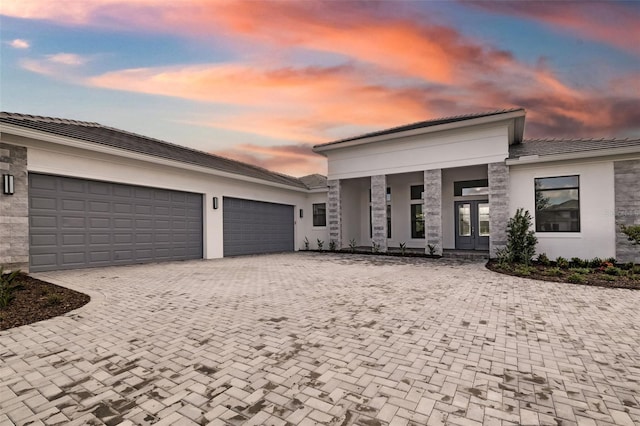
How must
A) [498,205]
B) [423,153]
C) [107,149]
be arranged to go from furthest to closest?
[423,153]
[498,205]
[107,149]

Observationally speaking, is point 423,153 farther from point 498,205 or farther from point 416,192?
point 498,205

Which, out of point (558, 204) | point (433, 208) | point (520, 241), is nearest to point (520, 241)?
point (520, 241)

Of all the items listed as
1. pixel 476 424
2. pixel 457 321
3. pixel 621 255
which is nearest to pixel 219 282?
pixel 457 321

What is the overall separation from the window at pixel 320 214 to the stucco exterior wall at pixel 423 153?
92.0 inches

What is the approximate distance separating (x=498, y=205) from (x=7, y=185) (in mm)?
14700

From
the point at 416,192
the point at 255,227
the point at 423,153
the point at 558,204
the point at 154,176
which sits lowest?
the point at 255,227

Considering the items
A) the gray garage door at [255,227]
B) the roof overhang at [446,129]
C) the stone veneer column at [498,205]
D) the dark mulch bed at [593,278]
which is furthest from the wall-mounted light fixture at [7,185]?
the stone veneer column at [498,205]

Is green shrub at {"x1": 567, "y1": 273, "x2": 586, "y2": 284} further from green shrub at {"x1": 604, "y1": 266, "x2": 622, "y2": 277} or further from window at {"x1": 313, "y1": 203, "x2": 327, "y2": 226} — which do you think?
window at {"x1": 313, "y1": 203, "x2": 327, "y2": 226}

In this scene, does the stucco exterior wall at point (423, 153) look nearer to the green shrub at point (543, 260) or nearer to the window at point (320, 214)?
the window at point (320, 214)

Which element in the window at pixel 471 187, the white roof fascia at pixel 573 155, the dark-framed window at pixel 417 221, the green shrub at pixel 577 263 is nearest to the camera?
the white roof fascia at pixel 573 155

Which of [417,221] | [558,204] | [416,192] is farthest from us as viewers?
[416,192]

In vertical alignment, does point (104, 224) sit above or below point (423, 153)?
below

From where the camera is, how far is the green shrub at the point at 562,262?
9.38 m

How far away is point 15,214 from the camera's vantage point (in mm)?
7102
